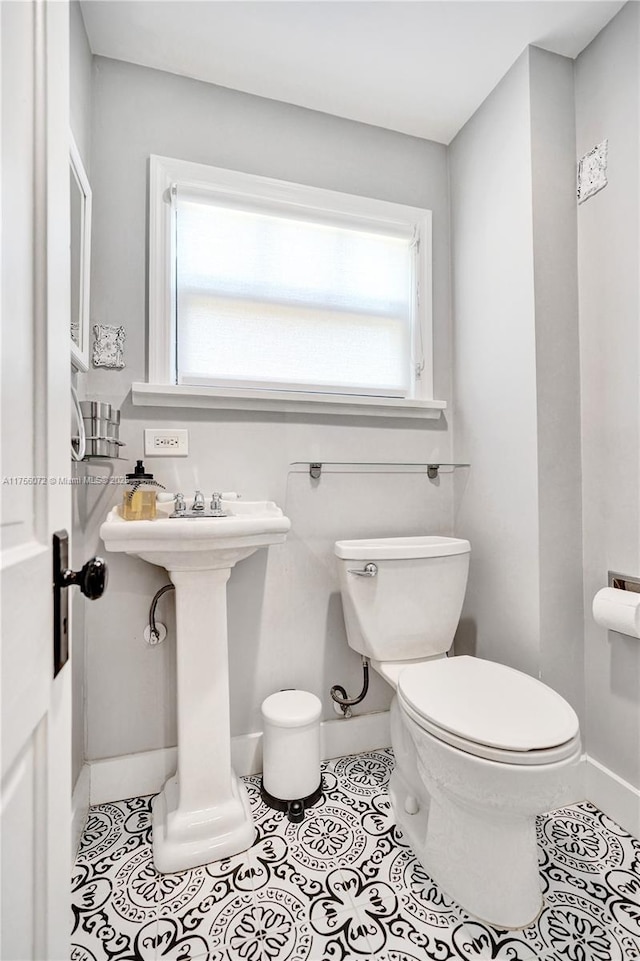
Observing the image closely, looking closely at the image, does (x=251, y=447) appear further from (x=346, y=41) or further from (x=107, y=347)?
(x=346, y=41)

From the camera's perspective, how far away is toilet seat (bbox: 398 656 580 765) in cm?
98

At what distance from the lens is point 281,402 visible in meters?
1.64

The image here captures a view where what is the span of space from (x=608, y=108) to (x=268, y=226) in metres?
1.13

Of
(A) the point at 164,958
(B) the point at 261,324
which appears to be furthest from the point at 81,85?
(A) the point at 164,958

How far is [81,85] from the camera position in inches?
53.5

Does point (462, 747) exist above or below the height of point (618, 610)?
below

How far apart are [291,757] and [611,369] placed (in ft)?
5.06

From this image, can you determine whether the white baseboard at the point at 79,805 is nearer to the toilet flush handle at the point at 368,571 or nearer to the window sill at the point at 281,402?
the toilet flush handle at the point at 368,571

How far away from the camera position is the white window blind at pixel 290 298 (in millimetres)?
1612

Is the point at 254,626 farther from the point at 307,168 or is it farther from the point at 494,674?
the point at 307,168

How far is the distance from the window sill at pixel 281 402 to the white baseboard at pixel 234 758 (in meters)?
1.15

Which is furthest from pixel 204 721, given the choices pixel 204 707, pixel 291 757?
pixel 291 757

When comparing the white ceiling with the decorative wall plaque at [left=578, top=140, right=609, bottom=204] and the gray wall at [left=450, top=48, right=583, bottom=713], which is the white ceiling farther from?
the decorative wall plaque at [left=578, top=140, right=609, bottom=204]

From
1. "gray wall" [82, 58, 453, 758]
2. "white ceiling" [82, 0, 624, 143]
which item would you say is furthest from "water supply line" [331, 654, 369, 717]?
"white ceiling" [82, 0, 624, 143]
